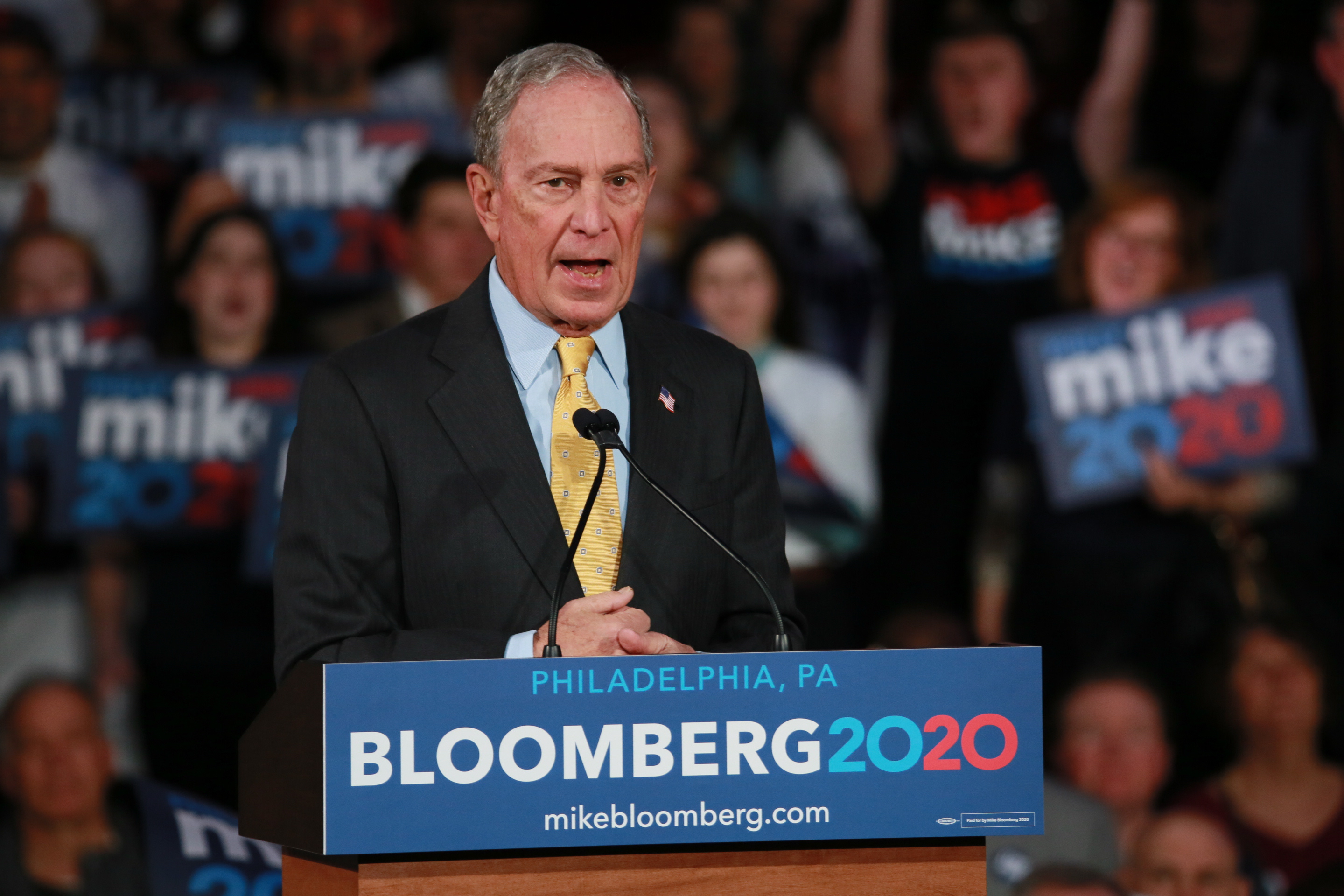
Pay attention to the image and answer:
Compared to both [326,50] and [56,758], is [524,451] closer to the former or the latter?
[56,758]

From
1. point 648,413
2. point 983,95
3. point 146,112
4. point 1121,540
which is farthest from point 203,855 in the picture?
point 983,95

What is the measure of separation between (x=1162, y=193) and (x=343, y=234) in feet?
7.47

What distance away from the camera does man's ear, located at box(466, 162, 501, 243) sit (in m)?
1.91

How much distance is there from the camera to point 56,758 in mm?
4082

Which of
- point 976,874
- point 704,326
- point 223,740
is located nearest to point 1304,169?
point 704,326

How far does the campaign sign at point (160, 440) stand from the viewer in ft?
14.6

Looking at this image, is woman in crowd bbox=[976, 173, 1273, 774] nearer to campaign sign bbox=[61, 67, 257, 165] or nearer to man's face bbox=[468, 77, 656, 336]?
campaign sign bbox=[61, 67, 257, 165]

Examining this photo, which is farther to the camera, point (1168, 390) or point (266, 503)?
point (1168, 390)

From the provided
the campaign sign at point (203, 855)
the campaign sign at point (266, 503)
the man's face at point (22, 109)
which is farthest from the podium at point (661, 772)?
the man's face at point (22, 109)

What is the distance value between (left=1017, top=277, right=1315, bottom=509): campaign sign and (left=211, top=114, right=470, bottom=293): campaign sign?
5.81ft

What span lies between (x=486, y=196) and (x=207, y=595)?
2788mm

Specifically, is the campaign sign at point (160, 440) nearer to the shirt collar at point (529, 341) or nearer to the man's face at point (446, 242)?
the man's face at point (446, 242)

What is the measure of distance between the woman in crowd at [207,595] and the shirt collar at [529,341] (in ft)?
8.45

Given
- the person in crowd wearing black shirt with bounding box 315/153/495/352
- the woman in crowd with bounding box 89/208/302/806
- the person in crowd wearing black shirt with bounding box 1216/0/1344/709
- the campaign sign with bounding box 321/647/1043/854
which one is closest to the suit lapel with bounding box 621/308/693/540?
the campaign sign with bounding box 321/647/1043/854
